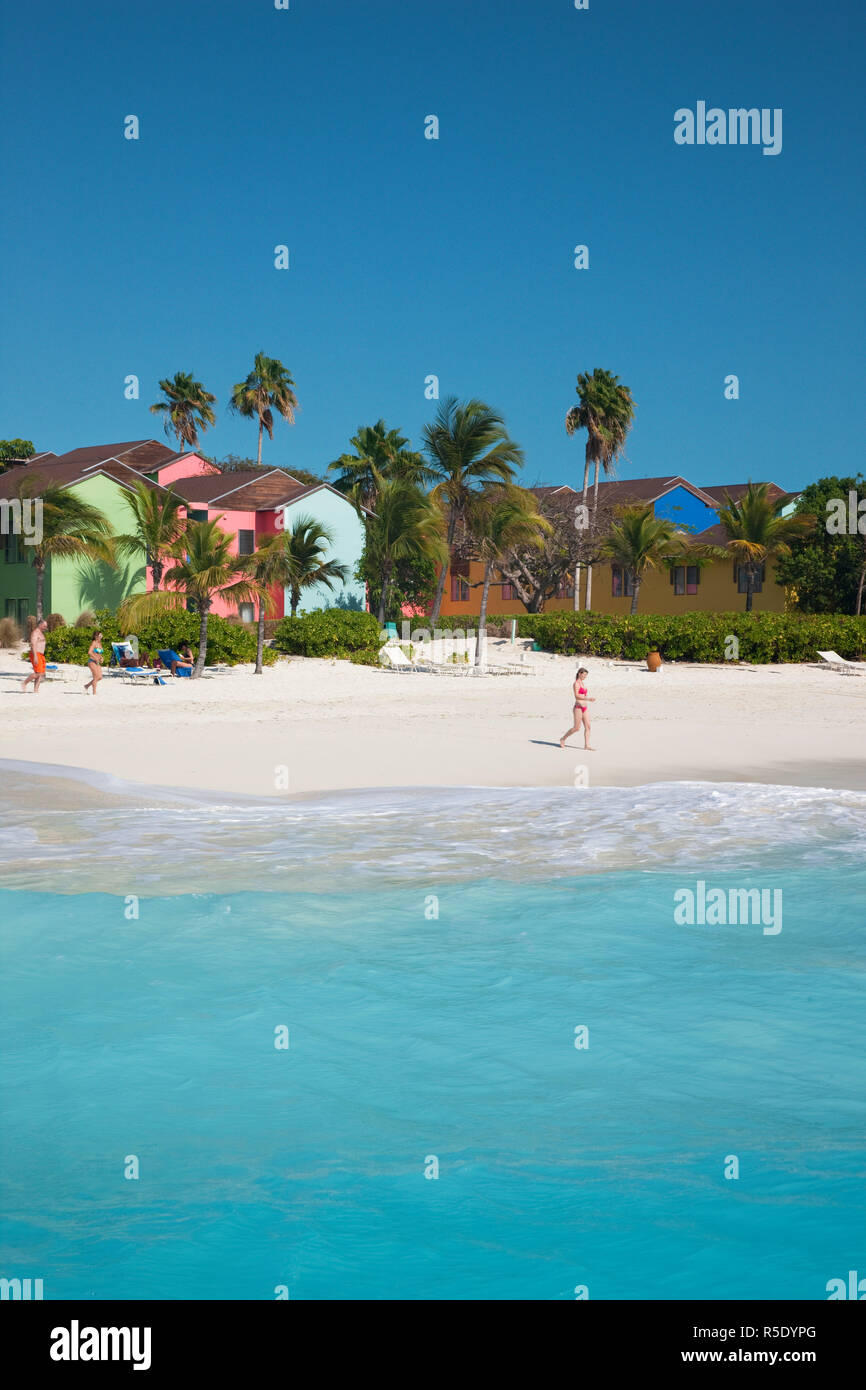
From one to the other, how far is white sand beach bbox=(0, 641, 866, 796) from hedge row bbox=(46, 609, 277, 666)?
87 centimetres

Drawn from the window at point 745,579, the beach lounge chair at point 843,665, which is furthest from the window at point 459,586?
the beach lounge chair at point 843,665

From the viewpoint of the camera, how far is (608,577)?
5384cm

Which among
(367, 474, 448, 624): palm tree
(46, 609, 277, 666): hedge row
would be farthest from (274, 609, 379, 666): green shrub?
(46, 609, 277, 666): hedge row

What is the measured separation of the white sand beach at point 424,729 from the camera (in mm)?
15578

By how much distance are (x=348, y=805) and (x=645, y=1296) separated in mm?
8399

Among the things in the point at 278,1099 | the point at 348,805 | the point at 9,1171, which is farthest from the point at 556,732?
the point at 9,1171

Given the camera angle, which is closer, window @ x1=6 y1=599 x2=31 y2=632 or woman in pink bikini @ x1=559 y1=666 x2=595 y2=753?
woman in pink bikini @ x1=559 y1=666 x2=595 y2=753

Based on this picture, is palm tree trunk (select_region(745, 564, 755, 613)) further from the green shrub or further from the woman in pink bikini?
the woman in pink bikini

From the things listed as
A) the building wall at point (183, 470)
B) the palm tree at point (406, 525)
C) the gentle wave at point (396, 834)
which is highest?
the building wall at point (183, 470)

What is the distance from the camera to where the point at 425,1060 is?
758 centimetres

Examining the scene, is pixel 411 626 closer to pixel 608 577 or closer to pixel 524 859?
pixel 608 577

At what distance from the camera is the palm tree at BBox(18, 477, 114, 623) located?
31203 millimetres

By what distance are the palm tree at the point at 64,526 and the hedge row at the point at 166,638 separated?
1019mm

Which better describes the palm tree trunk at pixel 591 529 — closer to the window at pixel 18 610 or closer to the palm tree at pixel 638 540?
the palm tree at pixel 638 540
